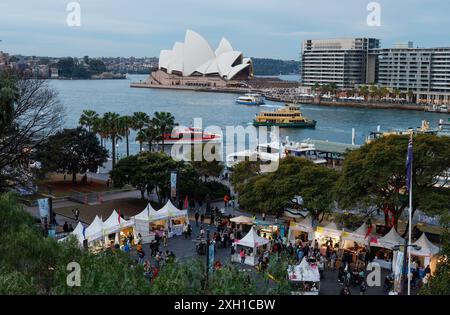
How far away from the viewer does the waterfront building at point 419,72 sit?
95.5 metres

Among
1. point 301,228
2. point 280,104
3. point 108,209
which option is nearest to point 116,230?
point 108,209

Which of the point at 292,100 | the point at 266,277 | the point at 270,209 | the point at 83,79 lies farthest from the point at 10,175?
the point at 83,79

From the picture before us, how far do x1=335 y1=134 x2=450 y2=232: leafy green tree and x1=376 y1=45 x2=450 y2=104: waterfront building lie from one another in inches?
3133

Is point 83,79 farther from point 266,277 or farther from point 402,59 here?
point 266,277

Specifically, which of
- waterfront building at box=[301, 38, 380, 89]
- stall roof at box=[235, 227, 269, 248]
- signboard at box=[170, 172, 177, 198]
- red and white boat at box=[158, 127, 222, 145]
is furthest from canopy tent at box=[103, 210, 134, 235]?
waterfront building at box=[301, 38, 380, 89]

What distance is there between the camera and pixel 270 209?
56.5ft

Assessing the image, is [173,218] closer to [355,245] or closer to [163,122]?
[355,245]

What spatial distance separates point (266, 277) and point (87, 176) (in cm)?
2007

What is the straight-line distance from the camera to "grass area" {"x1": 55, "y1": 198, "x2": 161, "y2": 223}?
19.3m

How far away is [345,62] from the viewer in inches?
4355

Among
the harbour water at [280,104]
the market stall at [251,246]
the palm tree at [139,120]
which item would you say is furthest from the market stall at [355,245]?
the harbour water at [280,104]

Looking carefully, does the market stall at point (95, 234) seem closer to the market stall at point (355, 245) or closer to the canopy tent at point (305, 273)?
the canopy tent at point (305, 273)

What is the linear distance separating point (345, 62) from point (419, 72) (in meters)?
15.6

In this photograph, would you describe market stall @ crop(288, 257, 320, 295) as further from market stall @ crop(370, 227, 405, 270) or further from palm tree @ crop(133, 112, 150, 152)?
palm tree @ crop(133, 112, 150, 152)
